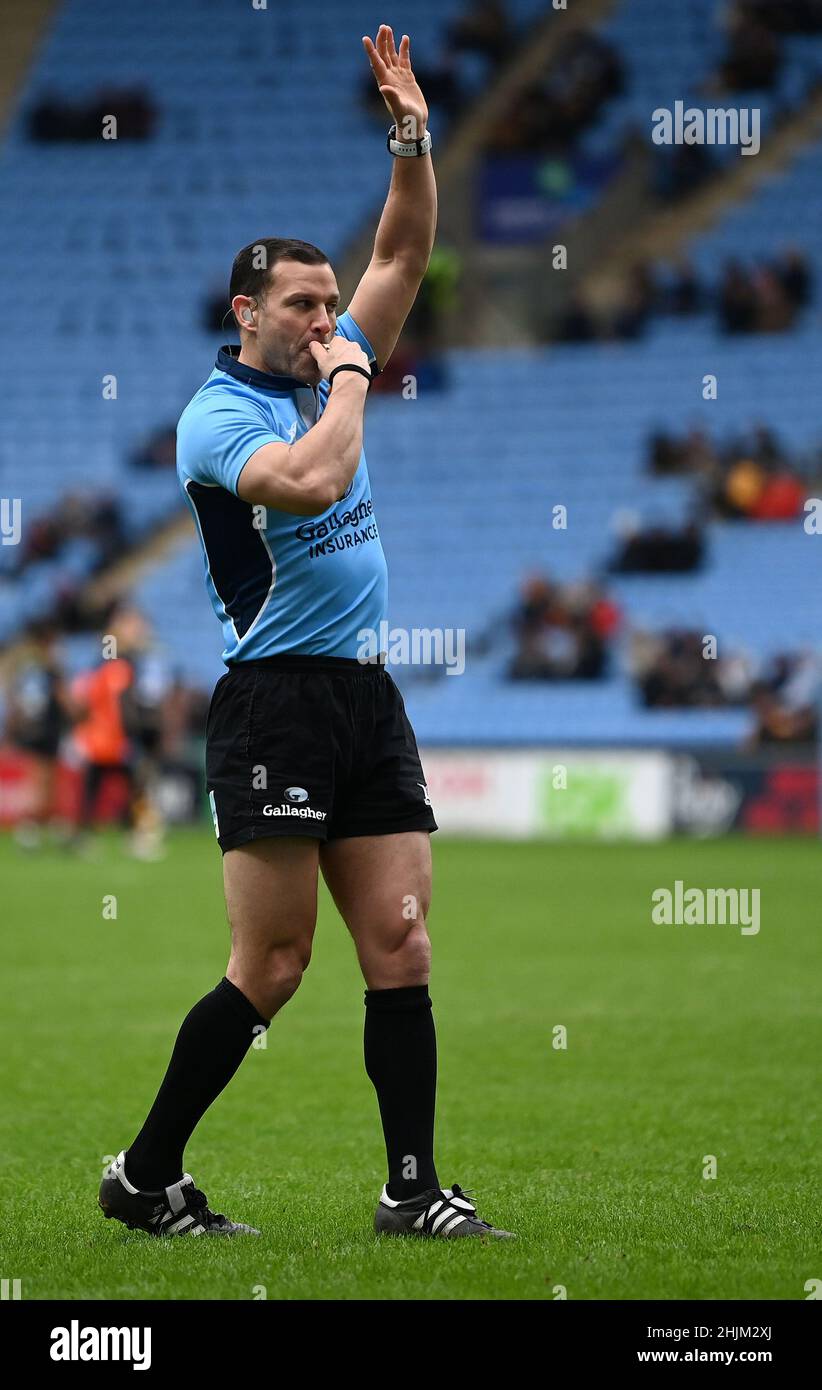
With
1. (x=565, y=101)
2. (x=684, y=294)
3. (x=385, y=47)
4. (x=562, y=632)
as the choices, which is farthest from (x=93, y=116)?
(x=385, y=47)

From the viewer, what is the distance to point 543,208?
30203mm

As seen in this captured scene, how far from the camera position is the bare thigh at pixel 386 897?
16.3 ft

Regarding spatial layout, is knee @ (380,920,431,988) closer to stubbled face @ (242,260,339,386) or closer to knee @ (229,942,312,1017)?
knee @ (229,942,312,1017)

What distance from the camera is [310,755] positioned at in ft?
16.0

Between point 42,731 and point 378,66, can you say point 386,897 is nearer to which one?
point 378,66

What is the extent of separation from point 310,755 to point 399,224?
61.3 inches

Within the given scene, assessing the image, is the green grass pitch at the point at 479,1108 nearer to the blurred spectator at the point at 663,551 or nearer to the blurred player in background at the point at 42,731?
the blurred player in background at the point at 42,731

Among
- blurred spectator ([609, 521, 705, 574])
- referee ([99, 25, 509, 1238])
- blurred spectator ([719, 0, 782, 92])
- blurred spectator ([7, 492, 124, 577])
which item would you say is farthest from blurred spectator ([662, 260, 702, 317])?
referee ([99, 25, 509, 1238])

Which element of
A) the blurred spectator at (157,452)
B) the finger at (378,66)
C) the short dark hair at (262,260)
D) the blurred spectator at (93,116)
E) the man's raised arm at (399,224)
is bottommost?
the short dark hair at (262,260)

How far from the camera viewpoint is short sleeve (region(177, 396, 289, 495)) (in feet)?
15.5

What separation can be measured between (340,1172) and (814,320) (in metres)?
23.5

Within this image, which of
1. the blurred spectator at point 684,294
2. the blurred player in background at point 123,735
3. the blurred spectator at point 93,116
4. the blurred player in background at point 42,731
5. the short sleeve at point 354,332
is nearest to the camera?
the short sleeve at point 354,332

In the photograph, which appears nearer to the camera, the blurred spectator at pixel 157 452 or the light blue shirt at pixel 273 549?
the light blue shirt at pixel 273 549

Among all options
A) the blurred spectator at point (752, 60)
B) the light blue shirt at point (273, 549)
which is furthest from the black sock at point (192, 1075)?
the blurred spectator at point (752, 60)
